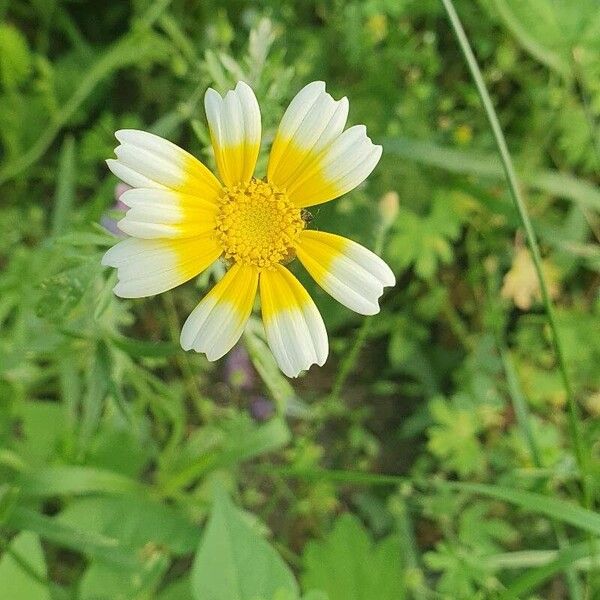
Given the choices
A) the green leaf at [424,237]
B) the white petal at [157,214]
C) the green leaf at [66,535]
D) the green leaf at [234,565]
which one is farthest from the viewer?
the green leaf at [424,237]

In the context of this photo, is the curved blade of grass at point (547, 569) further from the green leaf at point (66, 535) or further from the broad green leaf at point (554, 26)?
the broad green leaf at point (554, 26)

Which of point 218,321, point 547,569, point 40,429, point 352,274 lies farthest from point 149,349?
point 547,569

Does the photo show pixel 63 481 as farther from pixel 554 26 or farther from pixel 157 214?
pixel 554 26

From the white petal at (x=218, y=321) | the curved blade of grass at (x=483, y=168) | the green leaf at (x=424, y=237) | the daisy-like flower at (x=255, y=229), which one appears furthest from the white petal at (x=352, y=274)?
the green leaf at (x=424, y=237)

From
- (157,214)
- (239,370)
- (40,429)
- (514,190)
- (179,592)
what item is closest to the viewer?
(157,214)

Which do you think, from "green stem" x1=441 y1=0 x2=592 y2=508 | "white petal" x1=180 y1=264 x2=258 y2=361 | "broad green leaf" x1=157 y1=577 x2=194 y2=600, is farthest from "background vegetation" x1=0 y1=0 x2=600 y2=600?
"white petal" x1=180 y1=264 x2=258 y2=361

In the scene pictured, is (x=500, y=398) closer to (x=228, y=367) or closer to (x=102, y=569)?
(x=228, y=367)
